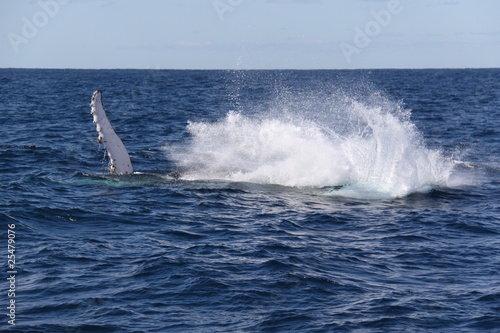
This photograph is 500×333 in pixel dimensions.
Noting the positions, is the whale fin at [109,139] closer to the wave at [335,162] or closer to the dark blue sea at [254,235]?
the dark blue sea at [254,235]

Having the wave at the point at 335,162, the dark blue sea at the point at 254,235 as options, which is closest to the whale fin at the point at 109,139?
the dark blue sea at the point at 254,235

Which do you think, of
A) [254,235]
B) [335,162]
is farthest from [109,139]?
[335,162]

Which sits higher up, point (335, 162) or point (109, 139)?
point (109, 139)

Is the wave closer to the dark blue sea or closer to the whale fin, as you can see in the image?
the dark blue sea

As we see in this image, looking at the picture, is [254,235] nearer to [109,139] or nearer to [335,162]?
[109,139]

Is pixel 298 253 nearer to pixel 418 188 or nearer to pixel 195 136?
pixel 418 188

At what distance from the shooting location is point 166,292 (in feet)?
46.1

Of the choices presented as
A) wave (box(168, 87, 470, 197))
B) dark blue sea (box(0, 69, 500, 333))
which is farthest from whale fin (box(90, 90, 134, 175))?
wave (box(168, 87, 470, 197))

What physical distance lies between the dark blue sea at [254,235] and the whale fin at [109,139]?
0.60m

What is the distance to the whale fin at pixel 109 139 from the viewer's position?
22969mm

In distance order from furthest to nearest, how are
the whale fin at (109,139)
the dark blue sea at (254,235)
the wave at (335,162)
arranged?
the wave at (335,162), the whale fin at (109,139), the dark blue sea at (254,235)

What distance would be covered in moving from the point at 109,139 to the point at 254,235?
311 inches

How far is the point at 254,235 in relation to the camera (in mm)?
18500

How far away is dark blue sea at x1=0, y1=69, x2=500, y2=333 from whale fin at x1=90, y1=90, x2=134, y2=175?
0.60 m
